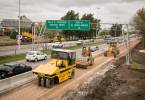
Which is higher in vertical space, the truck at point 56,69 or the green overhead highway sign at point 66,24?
the green overhead highway sign at point 66,24

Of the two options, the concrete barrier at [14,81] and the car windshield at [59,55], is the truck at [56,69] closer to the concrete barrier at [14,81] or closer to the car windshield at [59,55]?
the car windshield at [59,55]

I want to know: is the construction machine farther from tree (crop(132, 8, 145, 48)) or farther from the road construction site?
tree (crop(132, 8, 145, 48))

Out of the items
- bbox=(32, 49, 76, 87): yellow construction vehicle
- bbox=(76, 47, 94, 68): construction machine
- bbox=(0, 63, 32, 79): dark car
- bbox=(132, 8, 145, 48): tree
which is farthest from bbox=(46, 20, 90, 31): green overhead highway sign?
bbox=(132, 8, 145, 48): tree

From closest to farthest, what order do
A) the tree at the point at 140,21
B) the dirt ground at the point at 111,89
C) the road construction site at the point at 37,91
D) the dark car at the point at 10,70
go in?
the road construction site at the point at 37,91 < the dirt ground at the point at 111,89 < the dark car at the point at 10,70 < the tree at the point at 140,21

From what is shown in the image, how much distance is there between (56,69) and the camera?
20.8 meters

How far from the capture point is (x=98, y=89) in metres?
20.3

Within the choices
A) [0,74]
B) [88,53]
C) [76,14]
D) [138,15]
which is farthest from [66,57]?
[138,15]

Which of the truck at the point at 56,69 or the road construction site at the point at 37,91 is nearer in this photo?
the road construction site at the point at 37,91

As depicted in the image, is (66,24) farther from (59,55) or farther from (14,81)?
(14,81)

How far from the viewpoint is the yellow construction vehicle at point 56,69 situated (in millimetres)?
20484

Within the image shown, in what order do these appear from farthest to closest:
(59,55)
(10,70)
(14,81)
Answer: (59,55) < (10,70) < (14,81)

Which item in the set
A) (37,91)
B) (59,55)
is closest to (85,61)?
(59,55)

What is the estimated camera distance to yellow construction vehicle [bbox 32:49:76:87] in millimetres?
20484

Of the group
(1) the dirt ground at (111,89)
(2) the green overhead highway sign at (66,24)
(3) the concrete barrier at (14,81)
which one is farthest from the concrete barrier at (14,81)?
(2) the green overhead highway sign at (66,24)
